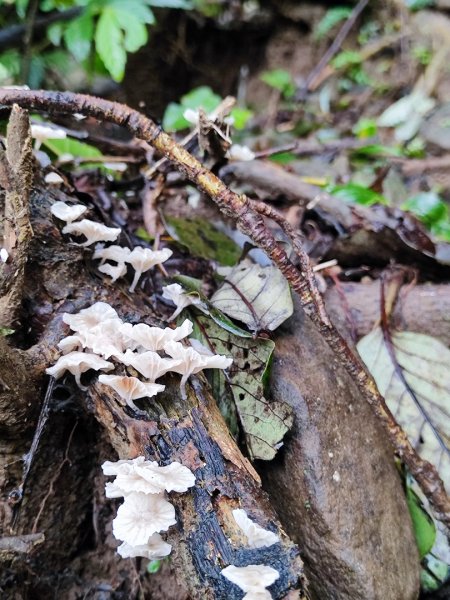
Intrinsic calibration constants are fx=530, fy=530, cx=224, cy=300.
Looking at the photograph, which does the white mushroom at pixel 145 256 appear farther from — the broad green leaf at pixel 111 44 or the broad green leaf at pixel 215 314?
the broad green leaf at pixel 111 44

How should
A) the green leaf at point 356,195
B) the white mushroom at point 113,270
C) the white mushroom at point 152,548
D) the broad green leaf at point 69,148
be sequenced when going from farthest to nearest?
the green leaf at point 356,195
the broad green leaf at point 69,148
the white mushroom at point 113,270
the white mushroom at point 152,548

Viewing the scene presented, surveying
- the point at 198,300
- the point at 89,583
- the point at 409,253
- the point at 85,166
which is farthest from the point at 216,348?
the point at 85,166

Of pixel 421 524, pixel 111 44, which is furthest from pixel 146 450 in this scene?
pixel 111 44

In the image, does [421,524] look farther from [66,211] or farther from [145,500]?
[66,211]

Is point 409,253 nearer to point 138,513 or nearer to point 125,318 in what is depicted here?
point 125,318

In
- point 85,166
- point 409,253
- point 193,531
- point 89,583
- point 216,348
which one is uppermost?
point 85,166

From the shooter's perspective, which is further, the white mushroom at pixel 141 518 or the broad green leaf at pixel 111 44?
the broad green leaf at pixel 111 44

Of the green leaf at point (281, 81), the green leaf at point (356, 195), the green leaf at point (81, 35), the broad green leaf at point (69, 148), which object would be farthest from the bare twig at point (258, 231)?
the green leaf at point (281, 81)
